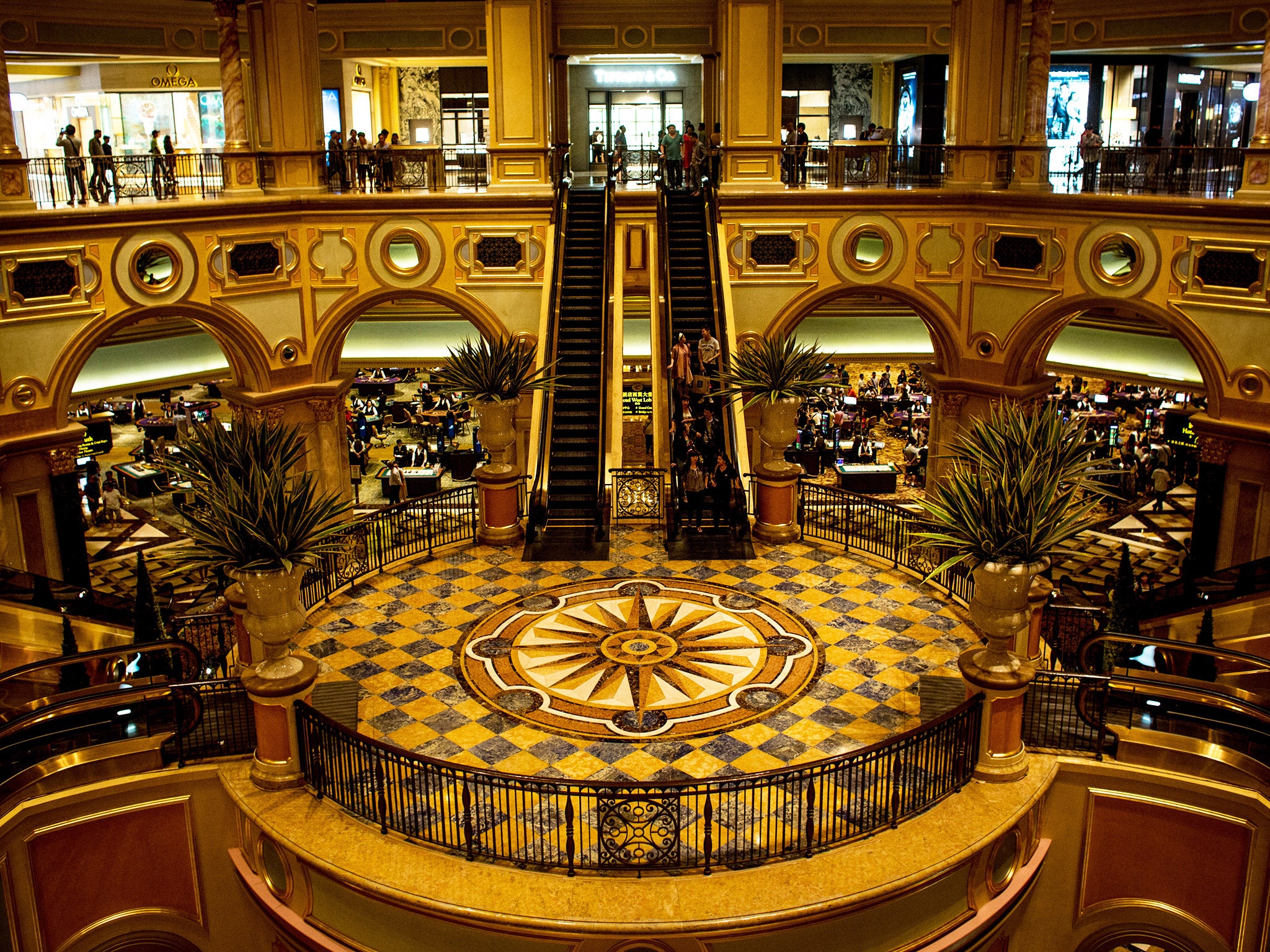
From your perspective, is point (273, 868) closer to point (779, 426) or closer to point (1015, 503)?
point (1015, 503)

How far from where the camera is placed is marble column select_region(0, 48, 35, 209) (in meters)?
12.9

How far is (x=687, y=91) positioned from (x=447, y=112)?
522 cm

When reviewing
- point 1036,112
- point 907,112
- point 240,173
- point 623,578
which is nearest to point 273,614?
point 623,578

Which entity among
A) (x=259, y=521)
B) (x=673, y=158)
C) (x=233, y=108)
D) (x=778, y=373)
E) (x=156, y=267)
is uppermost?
(x=233, y=108)

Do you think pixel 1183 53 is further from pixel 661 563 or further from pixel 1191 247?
pixel 661 563

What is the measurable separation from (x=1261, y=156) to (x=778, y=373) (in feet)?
19.4

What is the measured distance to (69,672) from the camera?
9812 mm

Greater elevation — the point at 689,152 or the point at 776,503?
the point at 689,152

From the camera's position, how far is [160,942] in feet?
29.3

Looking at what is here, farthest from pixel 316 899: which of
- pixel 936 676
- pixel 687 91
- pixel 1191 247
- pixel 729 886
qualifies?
pixel 687 91

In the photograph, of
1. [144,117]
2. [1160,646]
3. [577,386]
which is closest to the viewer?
[1160,646]

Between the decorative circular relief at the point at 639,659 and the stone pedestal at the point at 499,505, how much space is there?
158cm

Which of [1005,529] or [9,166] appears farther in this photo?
[9,166]

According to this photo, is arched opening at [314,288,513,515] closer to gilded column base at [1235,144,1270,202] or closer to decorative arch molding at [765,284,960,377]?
decorative arch molding at [765,284,960,377]
